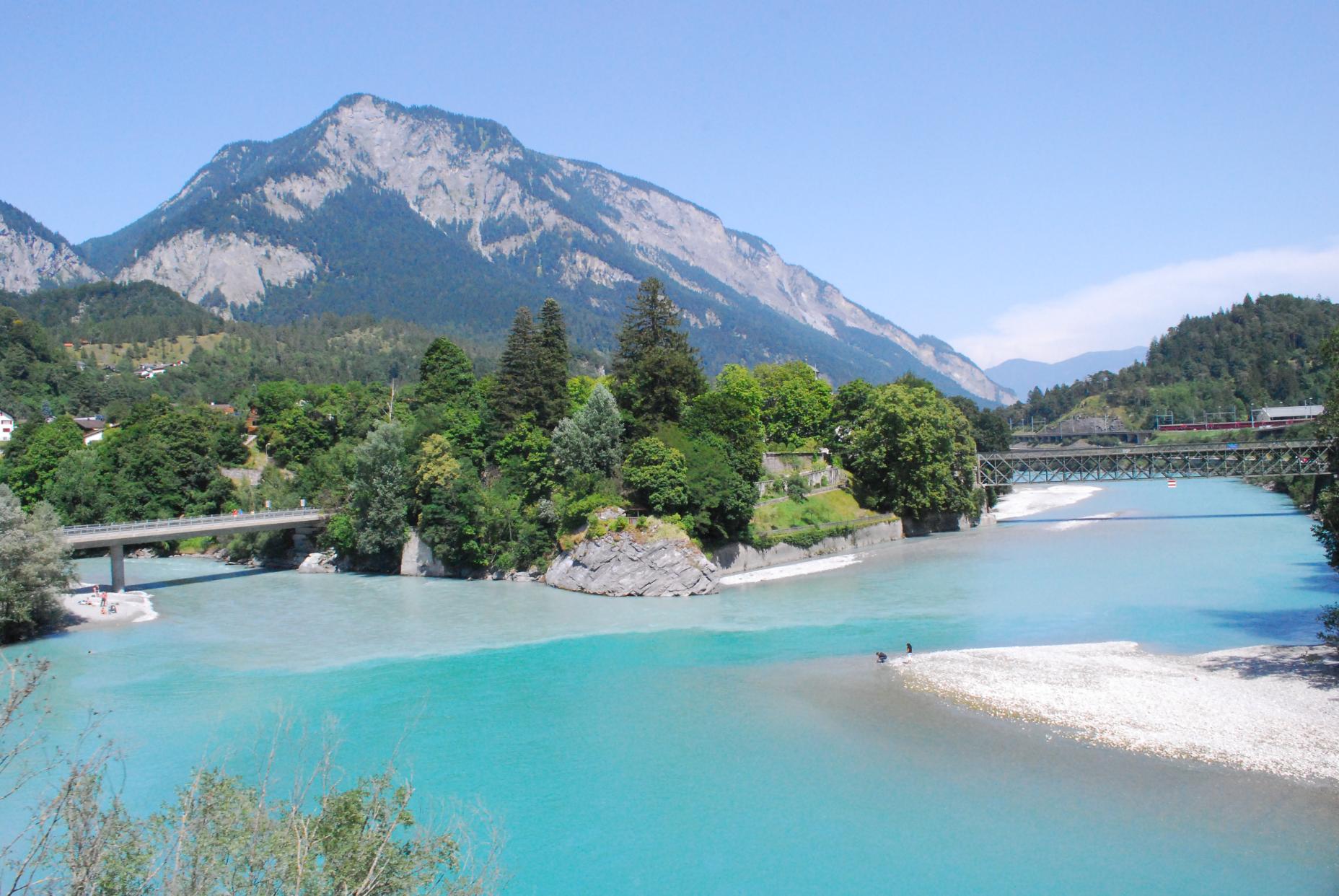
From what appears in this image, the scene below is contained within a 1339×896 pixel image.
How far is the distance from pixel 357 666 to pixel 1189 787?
86.4 feet

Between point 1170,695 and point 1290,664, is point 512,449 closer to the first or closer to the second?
point 1170,695

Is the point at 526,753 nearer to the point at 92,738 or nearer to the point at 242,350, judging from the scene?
the point at 92,738

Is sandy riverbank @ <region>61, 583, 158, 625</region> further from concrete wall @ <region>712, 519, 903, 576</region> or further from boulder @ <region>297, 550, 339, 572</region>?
concrete wall @ <region>712, 519, 903, 576</region>

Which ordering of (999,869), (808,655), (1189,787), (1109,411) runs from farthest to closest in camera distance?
1. (1109,411)
2. (808,655)
3. (1189,787)
4. (999,869)

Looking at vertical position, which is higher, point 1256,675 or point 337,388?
point 337,388

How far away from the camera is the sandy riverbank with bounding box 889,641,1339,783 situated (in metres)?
22.2

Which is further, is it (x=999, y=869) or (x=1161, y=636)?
(x=1161, y=636)

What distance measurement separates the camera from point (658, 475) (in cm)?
4828

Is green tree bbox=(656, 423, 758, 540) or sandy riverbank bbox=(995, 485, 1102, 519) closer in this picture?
green tree bbox=(656, 423, 758, 540)

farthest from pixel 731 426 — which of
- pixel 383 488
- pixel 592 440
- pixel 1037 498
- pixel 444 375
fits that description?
pixel 1037 498

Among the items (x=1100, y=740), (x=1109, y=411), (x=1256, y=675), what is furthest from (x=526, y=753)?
(x=1109, y=411)

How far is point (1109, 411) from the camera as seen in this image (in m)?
162

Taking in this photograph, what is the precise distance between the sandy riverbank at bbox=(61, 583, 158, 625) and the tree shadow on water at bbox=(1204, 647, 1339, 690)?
4420 centimetres

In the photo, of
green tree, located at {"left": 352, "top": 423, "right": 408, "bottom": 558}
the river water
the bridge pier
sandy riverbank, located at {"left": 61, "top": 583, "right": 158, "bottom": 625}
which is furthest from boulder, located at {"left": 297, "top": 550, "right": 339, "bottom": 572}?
sandy riverbank, located at {"left": 61, "top": 583, "right": 158, "bottom": 625}
